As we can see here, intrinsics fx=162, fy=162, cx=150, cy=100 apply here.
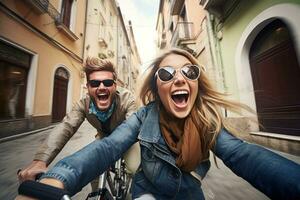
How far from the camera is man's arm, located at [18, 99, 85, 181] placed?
1.03m

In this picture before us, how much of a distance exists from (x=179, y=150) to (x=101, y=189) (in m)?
0.86

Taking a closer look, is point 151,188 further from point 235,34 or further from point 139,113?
point 235,34

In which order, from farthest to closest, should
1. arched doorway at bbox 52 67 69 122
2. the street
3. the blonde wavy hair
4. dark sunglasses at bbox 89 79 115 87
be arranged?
arched doorway at bbox 52 67 69 122 < the street < dark sunglasses at bbox 89 79 115 87 < the blonde wavy hair

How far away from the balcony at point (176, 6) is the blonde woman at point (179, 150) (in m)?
10.5

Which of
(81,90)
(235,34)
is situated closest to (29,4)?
(81,90)

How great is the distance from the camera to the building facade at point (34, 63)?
5699 mm

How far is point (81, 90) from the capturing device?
1069cm

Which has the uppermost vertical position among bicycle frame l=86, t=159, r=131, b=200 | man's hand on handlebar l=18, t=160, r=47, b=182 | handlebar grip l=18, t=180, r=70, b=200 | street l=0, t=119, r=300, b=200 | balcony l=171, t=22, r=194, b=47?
balcony l=171, t=22, r=194, b=47

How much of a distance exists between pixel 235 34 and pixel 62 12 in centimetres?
866

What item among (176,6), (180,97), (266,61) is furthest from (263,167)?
(176,6)

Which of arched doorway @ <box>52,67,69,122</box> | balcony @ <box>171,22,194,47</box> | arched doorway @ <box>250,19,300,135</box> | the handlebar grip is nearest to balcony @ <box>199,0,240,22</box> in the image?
arched doorway @ <box>250,19,300,135</box>

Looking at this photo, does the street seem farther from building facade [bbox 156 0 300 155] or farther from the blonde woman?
the blonde woman

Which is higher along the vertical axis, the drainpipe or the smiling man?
the drainpipe

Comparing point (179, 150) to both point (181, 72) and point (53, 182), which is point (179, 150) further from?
point (53, 182)
